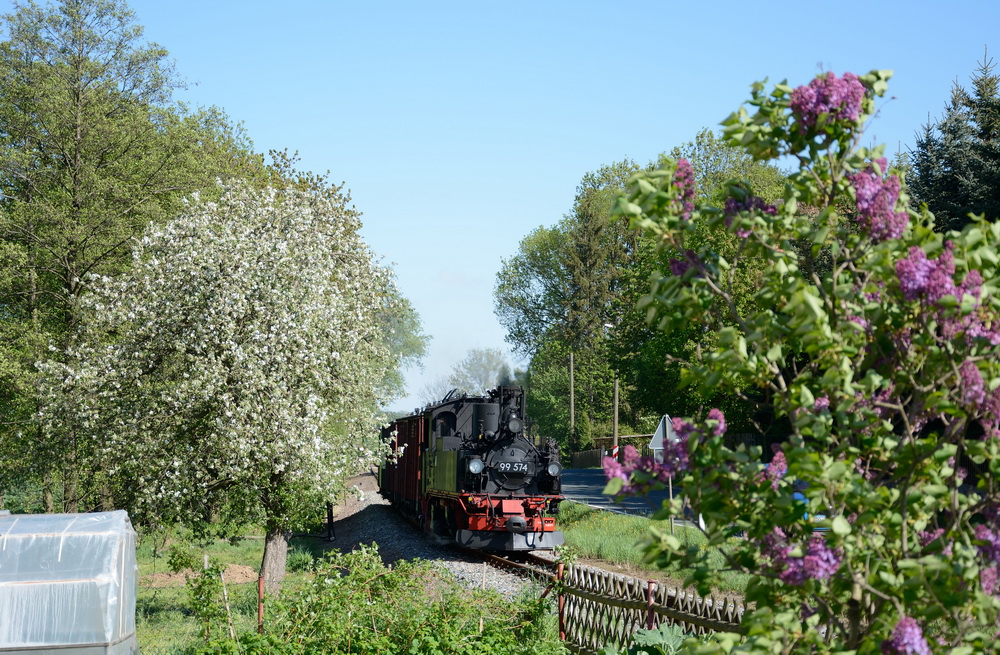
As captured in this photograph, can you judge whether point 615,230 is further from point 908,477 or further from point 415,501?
point 908,477

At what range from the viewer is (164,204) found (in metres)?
24.1

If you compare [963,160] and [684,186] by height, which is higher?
[963,160]

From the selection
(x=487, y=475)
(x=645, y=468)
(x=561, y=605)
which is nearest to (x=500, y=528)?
(x=487, y=475)

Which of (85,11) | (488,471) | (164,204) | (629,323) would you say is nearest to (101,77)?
(85,11)

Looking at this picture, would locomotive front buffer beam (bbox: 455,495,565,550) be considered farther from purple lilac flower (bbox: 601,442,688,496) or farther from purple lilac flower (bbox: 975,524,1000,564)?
purple lilac flower (bbox: 975,524,1000,564)

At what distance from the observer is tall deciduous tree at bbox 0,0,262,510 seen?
21.9 meters

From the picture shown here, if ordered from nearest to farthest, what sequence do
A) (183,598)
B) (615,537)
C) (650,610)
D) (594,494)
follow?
(650,610), (183,598), (615,537), (594,494)

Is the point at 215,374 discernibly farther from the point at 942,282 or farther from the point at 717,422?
the point at 942,282

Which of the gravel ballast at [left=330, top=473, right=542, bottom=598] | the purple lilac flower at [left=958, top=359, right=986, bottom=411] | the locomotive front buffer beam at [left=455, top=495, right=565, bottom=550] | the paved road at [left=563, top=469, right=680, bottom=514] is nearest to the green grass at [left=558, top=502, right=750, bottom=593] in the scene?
the paved road at [left=563, top=469, right=680, bottom=514]

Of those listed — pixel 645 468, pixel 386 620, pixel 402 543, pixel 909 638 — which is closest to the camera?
pixel 909 638

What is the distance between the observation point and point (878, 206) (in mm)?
3758

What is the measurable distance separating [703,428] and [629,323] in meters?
43.0

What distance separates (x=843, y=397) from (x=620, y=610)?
7312 mm

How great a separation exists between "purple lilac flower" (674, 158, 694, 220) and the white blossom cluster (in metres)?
12.5
